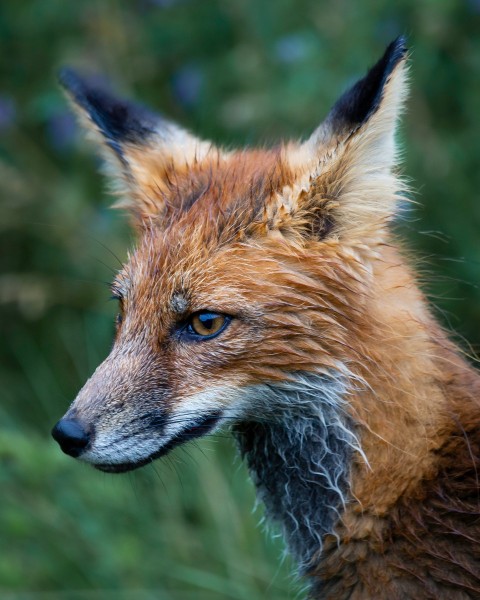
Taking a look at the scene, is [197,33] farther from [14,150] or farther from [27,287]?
[27,287]

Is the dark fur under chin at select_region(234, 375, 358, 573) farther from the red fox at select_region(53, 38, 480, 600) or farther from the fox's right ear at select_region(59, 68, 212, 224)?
the fox's right ear at select_region(59, 68, 212, 224)

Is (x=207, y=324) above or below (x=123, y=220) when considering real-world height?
below

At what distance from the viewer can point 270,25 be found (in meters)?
7.01

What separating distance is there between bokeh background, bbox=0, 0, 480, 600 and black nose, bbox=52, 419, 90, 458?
1.69 m

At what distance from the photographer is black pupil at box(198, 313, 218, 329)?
3.49m

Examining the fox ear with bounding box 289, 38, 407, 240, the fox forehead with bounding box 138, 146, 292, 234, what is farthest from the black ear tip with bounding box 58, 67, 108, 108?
the fox ear with bounding box 289, 38, 407, 240

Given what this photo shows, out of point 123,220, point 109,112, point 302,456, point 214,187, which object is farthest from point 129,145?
point 123,220

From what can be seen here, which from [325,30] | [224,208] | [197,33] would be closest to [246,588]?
[224,208]

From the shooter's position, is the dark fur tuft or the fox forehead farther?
the dark fur tuft

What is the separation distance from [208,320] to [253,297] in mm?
202

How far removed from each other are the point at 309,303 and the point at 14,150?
17.8 feet

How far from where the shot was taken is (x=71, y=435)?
3359 millimetres

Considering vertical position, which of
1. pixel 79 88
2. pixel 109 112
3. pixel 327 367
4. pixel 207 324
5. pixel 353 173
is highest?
pixel 79 88

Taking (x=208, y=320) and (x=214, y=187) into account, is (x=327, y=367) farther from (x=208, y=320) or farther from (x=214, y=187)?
(x=214, y=187)
